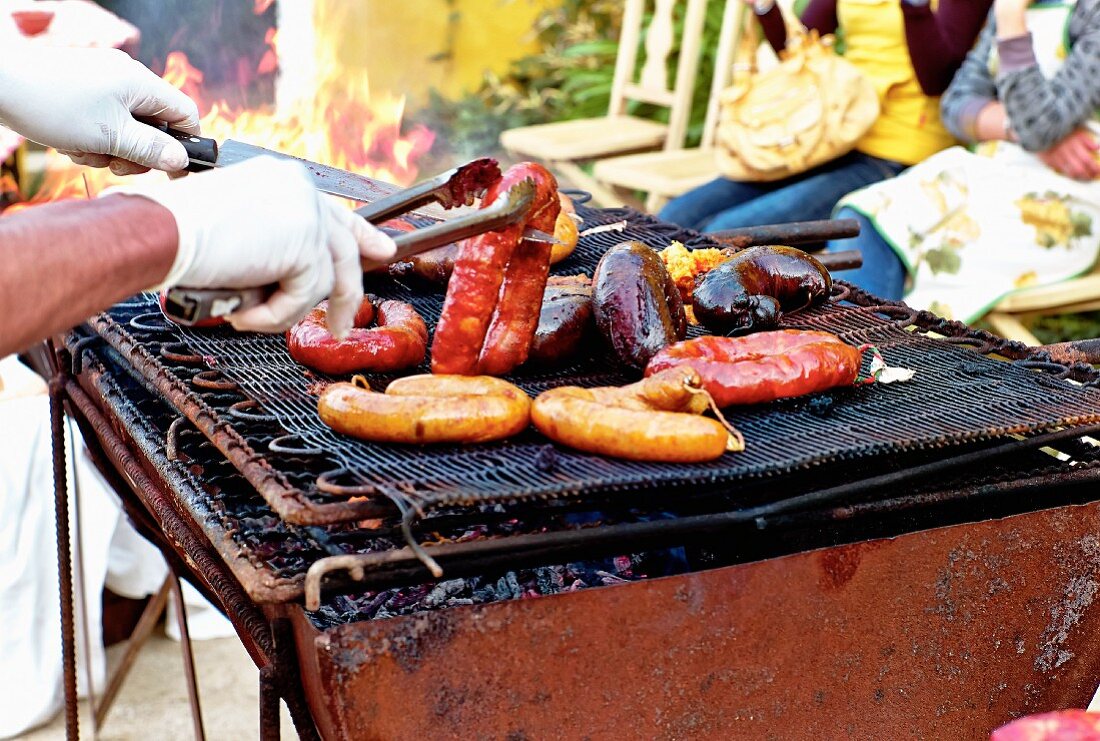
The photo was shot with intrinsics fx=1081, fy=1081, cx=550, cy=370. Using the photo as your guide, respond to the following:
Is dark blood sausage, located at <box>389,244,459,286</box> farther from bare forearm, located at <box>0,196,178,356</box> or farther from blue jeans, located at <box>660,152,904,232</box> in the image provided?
blue jeans, located at <box>660,152,904,232</box>

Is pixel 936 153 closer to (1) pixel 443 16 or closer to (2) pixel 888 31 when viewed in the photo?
(2) pixel 888 31

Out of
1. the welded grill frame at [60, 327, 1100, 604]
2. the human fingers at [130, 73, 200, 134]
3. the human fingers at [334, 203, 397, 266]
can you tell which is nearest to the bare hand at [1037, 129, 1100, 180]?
the welded grill frame at [60, 327, 1100, 604]

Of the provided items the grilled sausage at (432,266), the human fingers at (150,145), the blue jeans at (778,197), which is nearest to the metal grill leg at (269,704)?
the grilled sausage at (432,266)

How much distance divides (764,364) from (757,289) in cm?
62

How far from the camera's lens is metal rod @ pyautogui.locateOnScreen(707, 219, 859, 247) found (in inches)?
151

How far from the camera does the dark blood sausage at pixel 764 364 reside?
92.9 inches

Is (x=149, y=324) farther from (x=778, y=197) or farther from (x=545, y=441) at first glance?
(x=778, y=197)

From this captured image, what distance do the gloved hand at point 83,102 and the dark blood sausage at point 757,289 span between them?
4.95 feet

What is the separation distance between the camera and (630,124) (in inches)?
348

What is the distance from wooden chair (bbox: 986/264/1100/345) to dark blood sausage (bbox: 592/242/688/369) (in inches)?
134

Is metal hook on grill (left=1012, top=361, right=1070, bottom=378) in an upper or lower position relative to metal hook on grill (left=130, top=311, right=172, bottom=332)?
upper

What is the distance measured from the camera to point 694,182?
732cm

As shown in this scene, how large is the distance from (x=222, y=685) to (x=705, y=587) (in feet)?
10.7

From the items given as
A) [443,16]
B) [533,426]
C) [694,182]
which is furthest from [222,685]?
[443,16]
